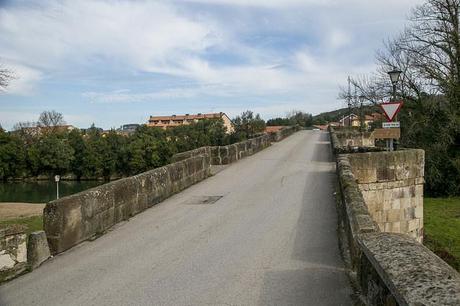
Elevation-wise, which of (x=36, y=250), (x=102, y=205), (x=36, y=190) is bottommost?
(x=36, y=190)

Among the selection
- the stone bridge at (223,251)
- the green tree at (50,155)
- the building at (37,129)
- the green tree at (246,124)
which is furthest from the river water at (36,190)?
the stone bridge at (223,251)

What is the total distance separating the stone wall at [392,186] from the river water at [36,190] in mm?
62360

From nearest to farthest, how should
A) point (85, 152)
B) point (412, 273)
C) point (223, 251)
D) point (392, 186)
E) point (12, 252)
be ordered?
point (412, 273) → point (12, 252) → point (223, 251) → point (392, 186) → point (85, 152)

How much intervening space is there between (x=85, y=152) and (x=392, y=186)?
326ft

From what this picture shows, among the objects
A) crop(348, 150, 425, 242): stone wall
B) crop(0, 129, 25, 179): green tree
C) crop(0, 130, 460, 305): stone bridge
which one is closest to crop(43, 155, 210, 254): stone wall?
crop(0, 130, 460, 305): stone bridge

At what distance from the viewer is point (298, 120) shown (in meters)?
103

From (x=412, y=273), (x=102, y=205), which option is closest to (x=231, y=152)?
(x=102, y=205)

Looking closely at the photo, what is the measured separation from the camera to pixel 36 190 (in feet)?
283

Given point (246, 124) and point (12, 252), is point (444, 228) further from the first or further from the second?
point (246, 124)

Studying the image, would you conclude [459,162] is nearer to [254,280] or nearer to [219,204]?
[219,204]

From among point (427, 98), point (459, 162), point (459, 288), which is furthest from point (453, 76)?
point (459, 288)

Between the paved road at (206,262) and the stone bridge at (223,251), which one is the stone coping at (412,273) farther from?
the paved road at (206,262)

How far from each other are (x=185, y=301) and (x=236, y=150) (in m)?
16.5

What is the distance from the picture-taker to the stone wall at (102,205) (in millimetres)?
6805
